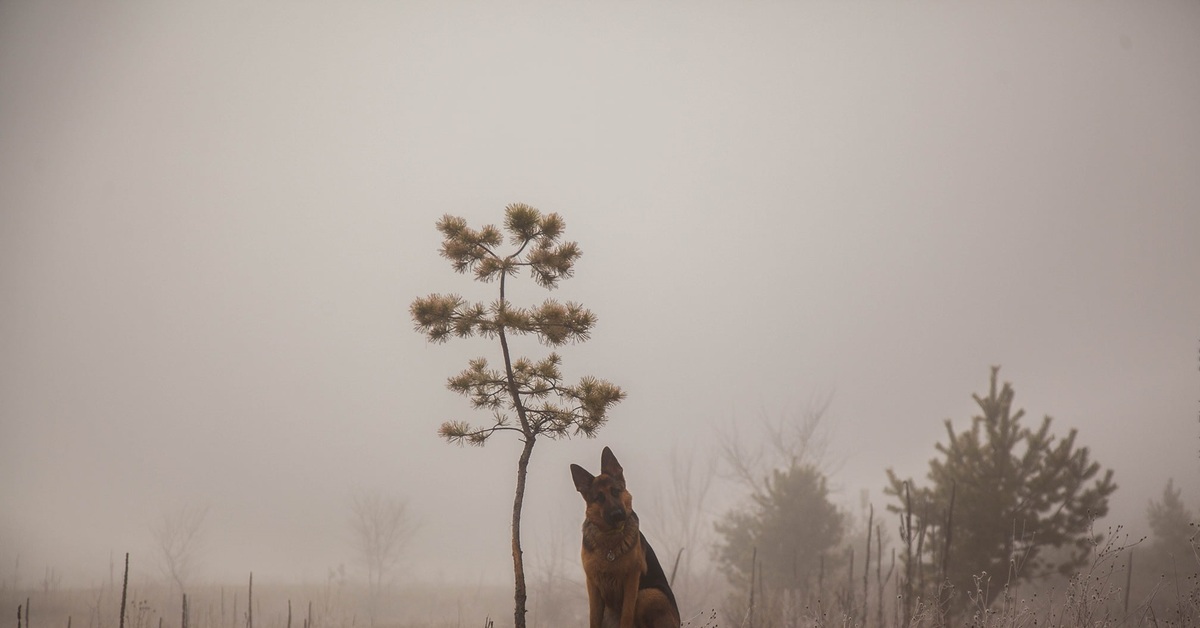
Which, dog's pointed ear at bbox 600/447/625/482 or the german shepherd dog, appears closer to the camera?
the german shepherd dog

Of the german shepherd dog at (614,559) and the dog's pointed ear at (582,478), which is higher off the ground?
the dog's pointed ear at (582,478)

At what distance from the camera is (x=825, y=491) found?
75.2ft

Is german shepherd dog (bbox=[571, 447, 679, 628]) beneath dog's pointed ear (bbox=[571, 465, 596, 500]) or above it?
beneath

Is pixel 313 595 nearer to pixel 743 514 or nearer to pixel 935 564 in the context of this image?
pixel 743 514

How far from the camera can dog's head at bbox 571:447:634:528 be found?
21.3ft

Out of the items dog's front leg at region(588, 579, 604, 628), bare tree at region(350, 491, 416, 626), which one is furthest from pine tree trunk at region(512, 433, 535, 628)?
bare tree at region(350, 491, 416, 626)

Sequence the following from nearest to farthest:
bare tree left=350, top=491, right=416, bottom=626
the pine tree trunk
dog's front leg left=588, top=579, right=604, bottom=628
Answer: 1. dog's front leg left=588, top=579, right=604, bottom=628
2. the pine tree trunk
3. bare tree left=350, top=491, right=416, bottom=626

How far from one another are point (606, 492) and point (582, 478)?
0.93ft

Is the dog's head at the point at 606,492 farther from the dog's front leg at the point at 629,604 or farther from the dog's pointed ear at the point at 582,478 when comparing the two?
the dog's front leg at the point at 629,604

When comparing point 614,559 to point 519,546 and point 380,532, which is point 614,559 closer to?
point 519,546

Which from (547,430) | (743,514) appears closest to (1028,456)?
(743,514)

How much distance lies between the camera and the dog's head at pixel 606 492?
6.48m

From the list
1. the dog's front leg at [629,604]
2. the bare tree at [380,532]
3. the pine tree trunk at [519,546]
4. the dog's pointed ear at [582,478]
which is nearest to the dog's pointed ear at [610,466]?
the dog's pointed ear at [582,478]

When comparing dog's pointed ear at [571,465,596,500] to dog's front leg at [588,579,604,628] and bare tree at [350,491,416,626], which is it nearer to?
dog's front leg at [588,579,604,628]
